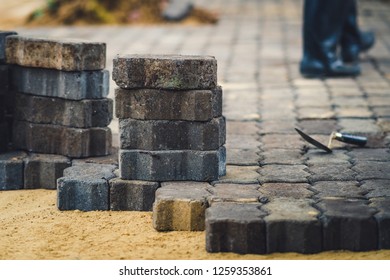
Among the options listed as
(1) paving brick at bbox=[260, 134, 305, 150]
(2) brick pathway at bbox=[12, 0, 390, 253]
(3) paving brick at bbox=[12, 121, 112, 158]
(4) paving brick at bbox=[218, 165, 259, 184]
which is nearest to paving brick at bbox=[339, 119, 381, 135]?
(2) brick pathway at bbox=[12, 0, 390, 253]

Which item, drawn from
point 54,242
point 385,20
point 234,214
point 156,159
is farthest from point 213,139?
point 385,20

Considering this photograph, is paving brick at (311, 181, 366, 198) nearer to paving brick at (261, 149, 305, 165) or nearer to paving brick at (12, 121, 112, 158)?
paving brick at (261, 149, 305, 165)

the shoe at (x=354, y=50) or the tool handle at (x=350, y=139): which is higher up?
the shoe at (x=354, y=50)

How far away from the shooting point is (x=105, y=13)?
12.7 meters

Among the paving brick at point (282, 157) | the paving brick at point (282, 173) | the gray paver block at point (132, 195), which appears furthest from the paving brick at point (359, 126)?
the gray paver block at point (132, 195)

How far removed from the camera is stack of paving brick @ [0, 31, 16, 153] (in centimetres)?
558

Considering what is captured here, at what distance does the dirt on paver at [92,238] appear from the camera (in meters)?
4.13

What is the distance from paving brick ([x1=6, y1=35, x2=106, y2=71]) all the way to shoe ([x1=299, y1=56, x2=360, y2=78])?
3.38 meters

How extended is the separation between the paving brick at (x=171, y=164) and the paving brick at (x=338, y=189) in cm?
53

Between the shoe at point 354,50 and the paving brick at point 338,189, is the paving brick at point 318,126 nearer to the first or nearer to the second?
the paving brick at point 338,189

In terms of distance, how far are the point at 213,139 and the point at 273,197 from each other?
48 cm

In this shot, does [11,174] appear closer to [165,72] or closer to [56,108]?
[56,108]

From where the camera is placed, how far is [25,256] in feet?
13.7

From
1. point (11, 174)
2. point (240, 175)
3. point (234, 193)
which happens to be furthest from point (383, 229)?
point (11, 174)
